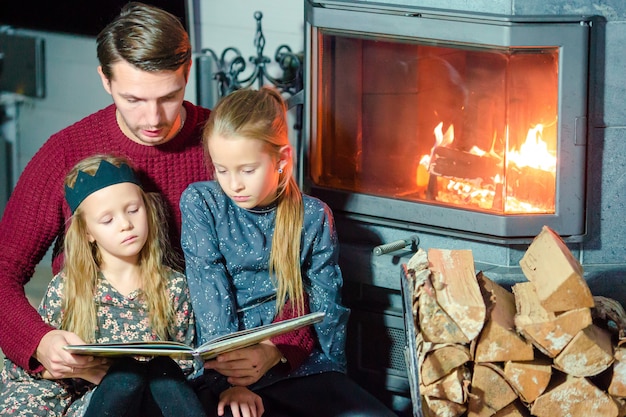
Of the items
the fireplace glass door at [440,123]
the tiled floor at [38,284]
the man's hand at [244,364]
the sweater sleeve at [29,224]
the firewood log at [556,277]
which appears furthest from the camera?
the tiled floor at [38,284]

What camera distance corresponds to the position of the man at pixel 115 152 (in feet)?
6.57

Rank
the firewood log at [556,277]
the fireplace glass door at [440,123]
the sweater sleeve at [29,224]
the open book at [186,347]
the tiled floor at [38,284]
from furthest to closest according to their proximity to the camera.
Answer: the tiled floor at [38,284] → the fireplace glass door at [440,123] → the sweater sleeve at [29,224] → the firewood log at [556,277] → the open book at [186,347]

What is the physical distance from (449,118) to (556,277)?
0.57m

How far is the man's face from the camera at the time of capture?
6.67ft

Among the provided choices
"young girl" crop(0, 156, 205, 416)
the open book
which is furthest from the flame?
"young girl" crop(0, 156, 205, 416)

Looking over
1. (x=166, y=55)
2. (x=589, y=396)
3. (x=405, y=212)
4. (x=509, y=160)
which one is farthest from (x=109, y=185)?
(x=589, y=396)

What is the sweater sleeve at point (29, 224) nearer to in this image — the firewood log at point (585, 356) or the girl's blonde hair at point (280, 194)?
the girl's blonde hair at point (280, 194)

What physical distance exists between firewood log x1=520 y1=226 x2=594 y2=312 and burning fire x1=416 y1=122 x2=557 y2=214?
0.24 meters

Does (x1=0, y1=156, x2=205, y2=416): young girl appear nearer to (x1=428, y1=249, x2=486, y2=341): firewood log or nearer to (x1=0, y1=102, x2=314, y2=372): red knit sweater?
(x1=0, y1=102, x2=314, y2=372): red knit sweater

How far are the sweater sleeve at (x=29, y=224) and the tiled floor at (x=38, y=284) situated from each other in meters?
0.82

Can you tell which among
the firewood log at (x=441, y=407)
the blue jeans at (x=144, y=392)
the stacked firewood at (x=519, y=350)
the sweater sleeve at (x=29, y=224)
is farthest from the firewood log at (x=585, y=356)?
the sweater sleeve at (x=29, y=224)

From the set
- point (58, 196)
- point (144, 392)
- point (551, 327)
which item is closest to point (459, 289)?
point (551, 327)

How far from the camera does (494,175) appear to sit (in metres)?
2.25

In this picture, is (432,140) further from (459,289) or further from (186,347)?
(186,347)
